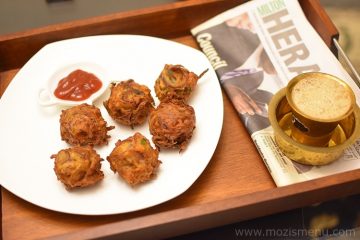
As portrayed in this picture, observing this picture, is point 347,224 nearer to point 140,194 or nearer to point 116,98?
point 140,194

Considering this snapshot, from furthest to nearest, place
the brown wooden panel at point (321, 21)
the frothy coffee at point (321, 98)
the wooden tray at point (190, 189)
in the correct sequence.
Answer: the brown wooden panel at point (321, 21) → the frothy coffee at point (321, 98) → the wooden tray at point (190, 189)

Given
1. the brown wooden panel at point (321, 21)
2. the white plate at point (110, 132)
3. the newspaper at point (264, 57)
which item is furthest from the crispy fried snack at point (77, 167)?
the brown wooden panel at point (321, 21)

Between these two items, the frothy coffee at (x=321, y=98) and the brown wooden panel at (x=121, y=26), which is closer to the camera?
the frothy coffee at (x=321, y=98)

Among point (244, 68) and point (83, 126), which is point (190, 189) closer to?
point (83, 126)

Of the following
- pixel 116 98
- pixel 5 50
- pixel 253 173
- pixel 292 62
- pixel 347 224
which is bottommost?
pixel 347 224

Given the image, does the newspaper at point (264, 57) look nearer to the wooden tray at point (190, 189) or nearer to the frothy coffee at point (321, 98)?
the wooden tray at point (190, 189)

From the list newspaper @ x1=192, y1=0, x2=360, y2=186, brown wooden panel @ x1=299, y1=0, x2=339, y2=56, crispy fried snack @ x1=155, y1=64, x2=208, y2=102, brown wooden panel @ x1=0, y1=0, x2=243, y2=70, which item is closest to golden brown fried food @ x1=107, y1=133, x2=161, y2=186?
crispy fried snack @ x1=155, y1=64, x2=208, y2=102

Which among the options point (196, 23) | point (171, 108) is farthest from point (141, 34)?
point (171, 108)
